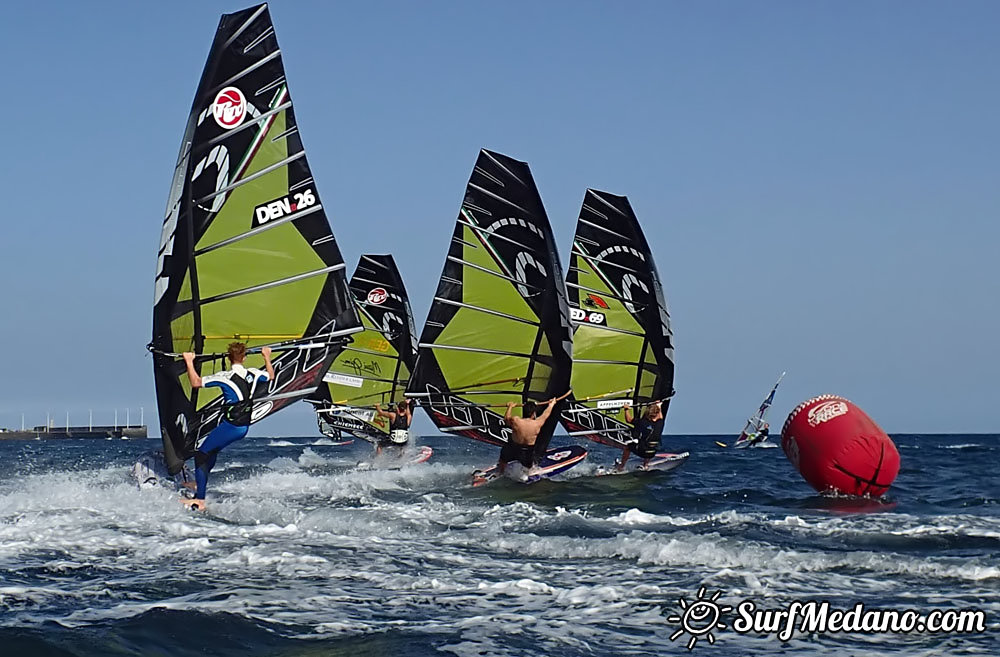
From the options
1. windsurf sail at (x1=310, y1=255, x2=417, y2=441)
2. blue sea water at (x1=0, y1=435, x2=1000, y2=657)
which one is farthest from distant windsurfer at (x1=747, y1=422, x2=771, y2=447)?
blue sea water at (x1=0, y1=435, x2=1000, y2=657)

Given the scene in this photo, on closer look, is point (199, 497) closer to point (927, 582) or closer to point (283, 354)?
point (283, 354)

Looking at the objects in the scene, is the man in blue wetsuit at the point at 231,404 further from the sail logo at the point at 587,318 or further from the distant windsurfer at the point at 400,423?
the distant windsurfer at the point at 400,423

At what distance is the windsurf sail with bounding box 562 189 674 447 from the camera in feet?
70.6

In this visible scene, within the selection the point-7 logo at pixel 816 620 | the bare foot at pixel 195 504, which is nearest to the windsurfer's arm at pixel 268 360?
the bare foot at pixel 195 504

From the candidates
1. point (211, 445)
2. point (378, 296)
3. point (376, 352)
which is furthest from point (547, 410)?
point (378, 296)

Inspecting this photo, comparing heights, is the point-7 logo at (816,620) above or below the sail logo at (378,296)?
below

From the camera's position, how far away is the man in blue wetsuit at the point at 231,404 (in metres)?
11.5

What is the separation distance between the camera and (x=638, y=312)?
2173 centimetres

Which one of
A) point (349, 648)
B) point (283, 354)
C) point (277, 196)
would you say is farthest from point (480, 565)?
point (277, 196)

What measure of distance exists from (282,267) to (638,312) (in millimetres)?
10544

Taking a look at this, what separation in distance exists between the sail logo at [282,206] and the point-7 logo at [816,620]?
787 cm

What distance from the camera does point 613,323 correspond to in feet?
70.9

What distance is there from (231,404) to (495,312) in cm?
742

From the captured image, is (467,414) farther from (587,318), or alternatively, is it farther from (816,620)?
(816,620)
